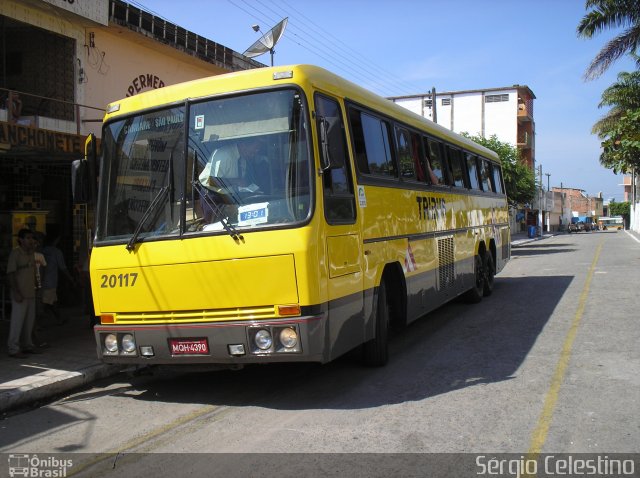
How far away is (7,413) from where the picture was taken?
6078 mm

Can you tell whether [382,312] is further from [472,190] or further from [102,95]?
[102,95]

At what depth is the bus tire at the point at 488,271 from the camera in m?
12.9

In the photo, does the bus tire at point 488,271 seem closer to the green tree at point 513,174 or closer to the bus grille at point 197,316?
the bus grille at point 197,316

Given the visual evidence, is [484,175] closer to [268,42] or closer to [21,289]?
[268,42]

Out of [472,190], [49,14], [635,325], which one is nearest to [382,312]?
[635,325]

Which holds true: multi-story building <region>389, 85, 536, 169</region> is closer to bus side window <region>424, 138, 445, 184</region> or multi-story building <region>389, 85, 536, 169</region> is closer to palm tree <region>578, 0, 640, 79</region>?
palm tree <region>578, 0, 640, 79</region>

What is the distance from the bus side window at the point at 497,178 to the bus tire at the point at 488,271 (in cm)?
207

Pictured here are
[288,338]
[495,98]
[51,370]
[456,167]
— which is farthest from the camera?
[495,98]

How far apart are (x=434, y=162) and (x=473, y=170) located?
3.17 m

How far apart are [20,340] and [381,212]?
18.1 ft

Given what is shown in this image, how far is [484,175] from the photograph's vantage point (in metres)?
13.3

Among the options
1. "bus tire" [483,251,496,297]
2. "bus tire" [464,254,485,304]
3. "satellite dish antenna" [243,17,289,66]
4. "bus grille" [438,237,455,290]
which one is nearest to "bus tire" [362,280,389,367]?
"bus grille" [438,237,455,290]

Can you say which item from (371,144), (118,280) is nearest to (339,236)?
(371,144)

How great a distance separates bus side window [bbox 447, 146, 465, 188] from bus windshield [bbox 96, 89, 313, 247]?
18.3 ft
